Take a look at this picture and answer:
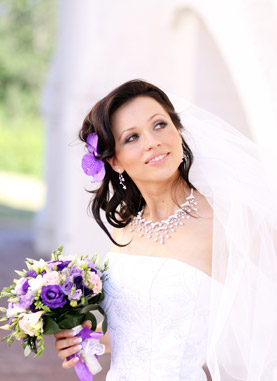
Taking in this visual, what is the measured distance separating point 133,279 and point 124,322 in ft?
0.62

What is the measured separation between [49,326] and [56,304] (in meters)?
0.10

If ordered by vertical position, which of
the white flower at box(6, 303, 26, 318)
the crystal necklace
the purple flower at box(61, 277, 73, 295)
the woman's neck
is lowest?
the white flower at box(6, 303, 26, 318)

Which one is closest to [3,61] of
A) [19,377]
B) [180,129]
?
[19,377]

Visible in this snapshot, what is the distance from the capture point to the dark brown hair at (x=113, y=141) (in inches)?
106

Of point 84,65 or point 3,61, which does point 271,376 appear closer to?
point 84,65

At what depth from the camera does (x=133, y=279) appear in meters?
2.66

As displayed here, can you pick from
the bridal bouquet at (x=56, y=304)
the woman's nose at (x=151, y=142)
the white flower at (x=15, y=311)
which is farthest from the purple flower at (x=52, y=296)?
the woman's nose at (x=151, y=142)

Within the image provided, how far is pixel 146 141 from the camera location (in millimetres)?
2555

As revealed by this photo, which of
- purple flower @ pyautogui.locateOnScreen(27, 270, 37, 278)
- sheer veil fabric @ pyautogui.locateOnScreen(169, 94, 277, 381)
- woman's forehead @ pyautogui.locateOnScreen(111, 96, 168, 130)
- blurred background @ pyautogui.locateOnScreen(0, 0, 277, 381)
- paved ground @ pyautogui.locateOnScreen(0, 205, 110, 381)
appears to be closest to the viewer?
sheer veil fabric @ pyautogui.locateOnScreen(169, 94, 277, 381)

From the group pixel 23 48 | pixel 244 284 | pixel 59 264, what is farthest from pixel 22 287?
pixel 23 48

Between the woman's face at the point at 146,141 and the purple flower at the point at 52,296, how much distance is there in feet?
1.83

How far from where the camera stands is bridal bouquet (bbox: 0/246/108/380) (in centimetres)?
258

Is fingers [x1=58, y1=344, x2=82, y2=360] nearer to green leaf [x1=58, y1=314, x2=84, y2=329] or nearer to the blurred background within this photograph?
green leaf [x1=58, y1=314, x2=84, y2=329]

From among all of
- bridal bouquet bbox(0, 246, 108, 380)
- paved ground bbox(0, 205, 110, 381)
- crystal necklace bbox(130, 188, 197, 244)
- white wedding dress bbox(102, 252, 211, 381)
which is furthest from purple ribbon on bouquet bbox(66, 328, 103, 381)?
paved ground bbox(0, 205, 110, 381)
